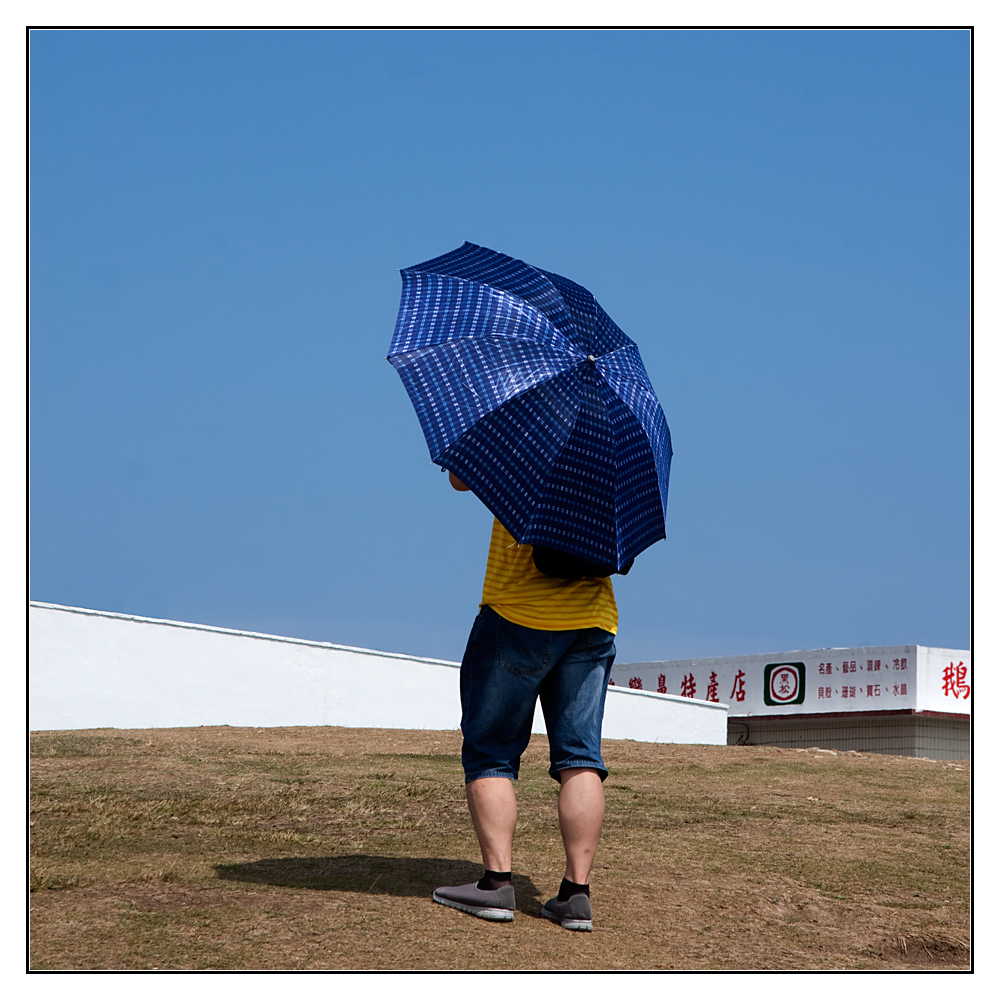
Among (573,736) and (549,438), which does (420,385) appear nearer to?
(549,438)

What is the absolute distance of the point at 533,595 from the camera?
4082mm

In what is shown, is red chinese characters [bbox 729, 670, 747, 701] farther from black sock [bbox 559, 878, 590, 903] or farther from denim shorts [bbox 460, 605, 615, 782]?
black sock [bbox 559, 878, 590, 903]

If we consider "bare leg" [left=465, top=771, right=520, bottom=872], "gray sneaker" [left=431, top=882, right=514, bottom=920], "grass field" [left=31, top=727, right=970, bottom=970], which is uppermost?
"bare leg" [left=465, top=771, right=520, bottom=872]

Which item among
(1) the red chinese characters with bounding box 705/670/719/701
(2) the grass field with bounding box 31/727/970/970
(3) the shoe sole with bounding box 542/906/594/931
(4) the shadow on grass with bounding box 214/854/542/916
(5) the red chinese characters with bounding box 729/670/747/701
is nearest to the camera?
(2) the grass field with bounding box 31/727/970/970

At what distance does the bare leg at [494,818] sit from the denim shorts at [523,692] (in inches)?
1.7

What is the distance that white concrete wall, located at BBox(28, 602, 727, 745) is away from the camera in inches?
694

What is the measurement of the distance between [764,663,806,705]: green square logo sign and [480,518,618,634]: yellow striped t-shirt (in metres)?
27.0

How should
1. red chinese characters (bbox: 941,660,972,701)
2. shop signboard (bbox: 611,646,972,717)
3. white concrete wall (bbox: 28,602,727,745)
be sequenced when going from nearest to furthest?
white concrete wall (bbox: 28,602,727,745), shop signboard (bbox: 611,646,972,717), red chinese characters (bbox: 941,660,972,701)

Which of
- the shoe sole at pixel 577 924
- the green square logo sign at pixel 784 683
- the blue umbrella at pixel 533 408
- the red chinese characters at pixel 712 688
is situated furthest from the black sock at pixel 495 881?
the red chinese characters at pixel 712 688

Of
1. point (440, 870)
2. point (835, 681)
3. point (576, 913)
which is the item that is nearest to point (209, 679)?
point (440, 870)

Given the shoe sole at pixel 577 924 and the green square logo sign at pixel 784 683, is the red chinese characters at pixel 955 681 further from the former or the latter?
the shoe sole at pixel 577 924

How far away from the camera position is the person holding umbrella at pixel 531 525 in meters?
3.93

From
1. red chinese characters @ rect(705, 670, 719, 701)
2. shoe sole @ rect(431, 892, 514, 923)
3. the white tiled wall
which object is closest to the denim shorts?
shoe sole @ rect(431, 892, 514, 923)

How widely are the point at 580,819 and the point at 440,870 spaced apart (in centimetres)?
96
